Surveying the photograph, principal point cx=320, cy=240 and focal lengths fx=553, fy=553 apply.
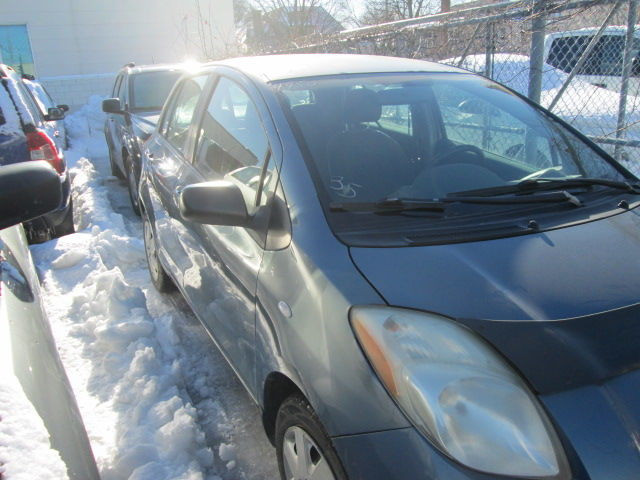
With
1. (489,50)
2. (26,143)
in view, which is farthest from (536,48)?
(26,143)

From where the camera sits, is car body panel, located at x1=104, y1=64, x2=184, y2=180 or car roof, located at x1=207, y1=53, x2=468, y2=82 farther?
car body panel, located at x1=104, y1=64, x2=184, y2=180

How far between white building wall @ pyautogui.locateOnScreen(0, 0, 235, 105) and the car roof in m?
19.4

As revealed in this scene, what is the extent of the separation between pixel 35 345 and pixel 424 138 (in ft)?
6.36

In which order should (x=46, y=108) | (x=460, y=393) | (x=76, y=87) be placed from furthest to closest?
(x=76, y=87) → (x=46, y=108) → (x=460, y=393)

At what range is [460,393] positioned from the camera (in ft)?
4.72

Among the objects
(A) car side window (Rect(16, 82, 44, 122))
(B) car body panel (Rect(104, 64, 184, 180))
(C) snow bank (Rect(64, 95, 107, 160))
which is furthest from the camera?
(C) snow bank (Rect(64, 95, 107, 160))

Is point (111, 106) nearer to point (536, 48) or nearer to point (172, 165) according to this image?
point (172, 165)

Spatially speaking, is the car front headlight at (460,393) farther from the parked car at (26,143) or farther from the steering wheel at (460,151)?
the parked car at (26,143)

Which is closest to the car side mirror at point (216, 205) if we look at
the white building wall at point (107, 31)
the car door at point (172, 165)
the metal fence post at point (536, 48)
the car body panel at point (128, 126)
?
the car door at point (172, 165)

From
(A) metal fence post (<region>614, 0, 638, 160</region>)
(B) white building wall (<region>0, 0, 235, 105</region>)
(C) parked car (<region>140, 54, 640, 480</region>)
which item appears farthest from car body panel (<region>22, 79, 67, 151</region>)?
(B) white building wall (<region>0, 0, 235, 105</region>)

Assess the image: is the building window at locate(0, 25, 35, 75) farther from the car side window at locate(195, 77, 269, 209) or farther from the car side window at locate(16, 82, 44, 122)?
the car side window at locate(195, 77, 269, 209)

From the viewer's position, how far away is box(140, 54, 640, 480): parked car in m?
1.42

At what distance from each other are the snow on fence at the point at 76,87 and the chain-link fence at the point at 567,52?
17.5 meters

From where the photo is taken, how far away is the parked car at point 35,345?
1.50 m
